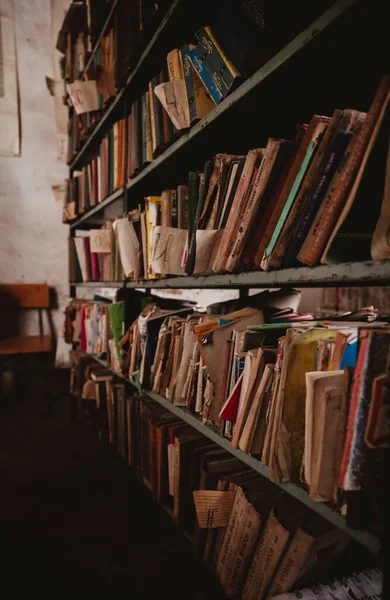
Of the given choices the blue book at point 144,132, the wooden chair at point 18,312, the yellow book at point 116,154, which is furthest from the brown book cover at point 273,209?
the wooden chair at point 18,312

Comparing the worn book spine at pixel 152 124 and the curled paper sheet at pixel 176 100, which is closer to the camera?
the curled paper sheet at pixel 176 100

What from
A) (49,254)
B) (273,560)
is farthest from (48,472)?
(49,254)

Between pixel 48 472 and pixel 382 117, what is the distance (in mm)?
2226

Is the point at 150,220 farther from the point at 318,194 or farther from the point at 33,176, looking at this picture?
the point at 33,176

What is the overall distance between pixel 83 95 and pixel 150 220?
1.08 metres

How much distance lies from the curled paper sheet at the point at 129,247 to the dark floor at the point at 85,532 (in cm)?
88

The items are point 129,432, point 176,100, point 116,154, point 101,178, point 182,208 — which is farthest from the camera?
point 101,178

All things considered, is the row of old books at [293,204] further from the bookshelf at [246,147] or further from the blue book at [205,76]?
the blue book at [205,76]

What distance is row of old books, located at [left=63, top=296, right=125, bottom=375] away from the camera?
192cm

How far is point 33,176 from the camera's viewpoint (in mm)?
3572

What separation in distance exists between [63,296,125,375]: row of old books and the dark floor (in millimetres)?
565

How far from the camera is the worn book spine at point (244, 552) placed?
0.95 m

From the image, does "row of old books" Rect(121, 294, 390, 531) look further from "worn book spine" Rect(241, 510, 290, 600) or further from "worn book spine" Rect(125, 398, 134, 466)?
"worn book spine" Rect(125, 398, 134, 466)

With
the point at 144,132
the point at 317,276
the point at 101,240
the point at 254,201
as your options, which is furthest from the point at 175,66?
the point at 101,240
